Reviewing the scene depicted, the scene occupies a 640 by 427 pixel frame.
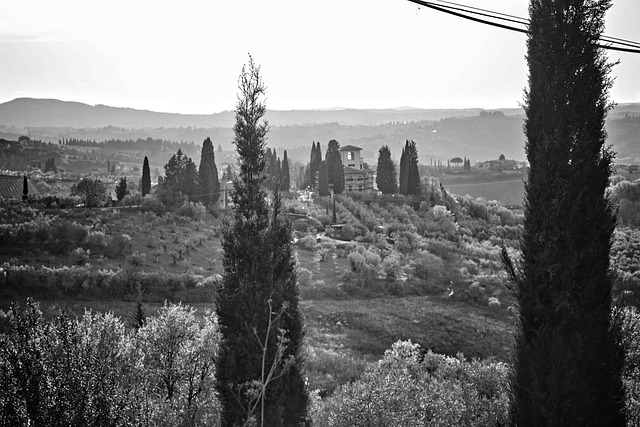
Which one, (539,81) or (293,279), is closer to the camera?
(539,81)

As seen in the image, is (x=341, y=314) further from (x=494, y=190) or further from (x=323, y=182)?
(x=494, y=190)

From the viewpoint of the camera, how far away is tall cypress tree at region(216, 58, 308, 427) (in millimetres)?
9570

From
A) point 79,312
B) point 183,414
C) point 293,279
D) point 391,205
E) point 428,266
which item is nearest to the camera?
point 183,414

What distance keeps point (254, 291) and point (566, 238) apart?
5.20 meters

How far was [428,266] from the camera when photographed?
130 feet

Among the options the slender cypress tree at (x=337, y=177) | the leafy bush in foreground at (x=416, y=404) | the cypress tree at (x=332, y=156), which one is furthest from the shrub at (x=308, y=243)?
the leafy bush in foreground at (x=416, y=404)

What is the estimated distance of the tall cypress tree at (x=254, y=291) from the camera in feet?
31.4

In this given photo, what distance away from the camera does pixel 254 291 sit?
9.82 m

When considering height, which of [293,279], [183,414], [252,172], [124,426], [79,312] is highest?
[252,172]

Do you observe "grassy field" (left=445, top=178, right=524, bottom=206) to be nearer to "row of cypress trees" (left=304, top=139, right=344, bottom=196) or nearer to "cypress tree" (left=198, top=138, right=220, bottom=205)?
"row of cypress trees" (left=304, top=139, right=344, bottom=196)

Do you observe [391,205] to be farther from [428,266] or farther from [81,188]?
[81,188]

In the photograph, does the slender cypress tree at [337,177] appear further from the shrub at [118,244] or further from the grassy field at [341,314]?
the shrub at [118,244]

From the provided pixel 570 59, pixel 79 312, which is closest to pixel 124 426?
pixel 570 59

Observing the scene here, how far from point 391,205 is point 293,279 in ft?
154
